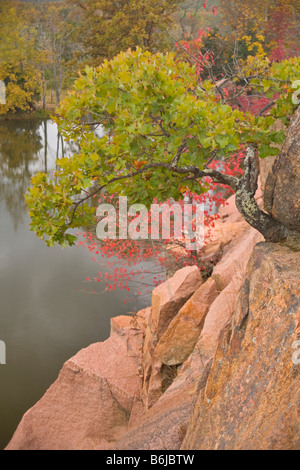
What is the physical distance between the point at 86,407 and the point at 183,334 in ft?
9.60

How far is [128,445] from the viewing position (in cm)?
596

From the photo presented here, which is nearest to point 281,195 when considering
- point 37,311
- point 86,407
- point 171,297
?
point 171,297

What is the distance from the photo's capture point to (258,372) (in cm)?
453

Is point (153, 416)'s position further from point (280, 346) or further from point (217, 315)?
point (280, 346)

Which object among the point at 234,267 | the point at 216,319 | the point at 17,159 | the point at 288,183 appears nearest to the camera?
the point at 288,183

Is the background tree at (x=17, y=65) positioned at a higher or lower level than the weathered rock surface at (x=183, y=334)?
higher

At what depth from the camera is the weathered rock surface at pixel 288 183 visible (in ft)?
17.9

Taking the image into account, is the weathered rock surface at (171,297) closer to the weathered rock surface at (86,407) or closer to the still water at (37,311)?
the weathered rock surface at (86,407)

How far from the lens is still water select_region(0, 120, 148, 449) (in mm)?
12695

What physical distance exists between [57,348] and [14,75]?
42.1 metres

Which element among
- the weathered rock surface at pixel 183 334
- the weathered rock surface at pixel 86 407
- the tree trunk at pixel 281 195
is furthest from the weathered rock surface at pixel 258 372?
the weathered rock surface at pixel 86 407

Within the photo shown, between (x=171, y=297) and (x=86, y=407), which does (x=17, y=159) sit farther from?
(x=86, y=407)

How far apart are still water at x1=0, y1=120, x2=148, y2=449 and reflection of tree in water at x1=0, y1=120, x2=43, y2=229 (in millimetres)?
382

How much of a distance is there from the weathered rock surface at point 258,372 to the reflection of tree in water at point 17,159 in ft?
62.6
